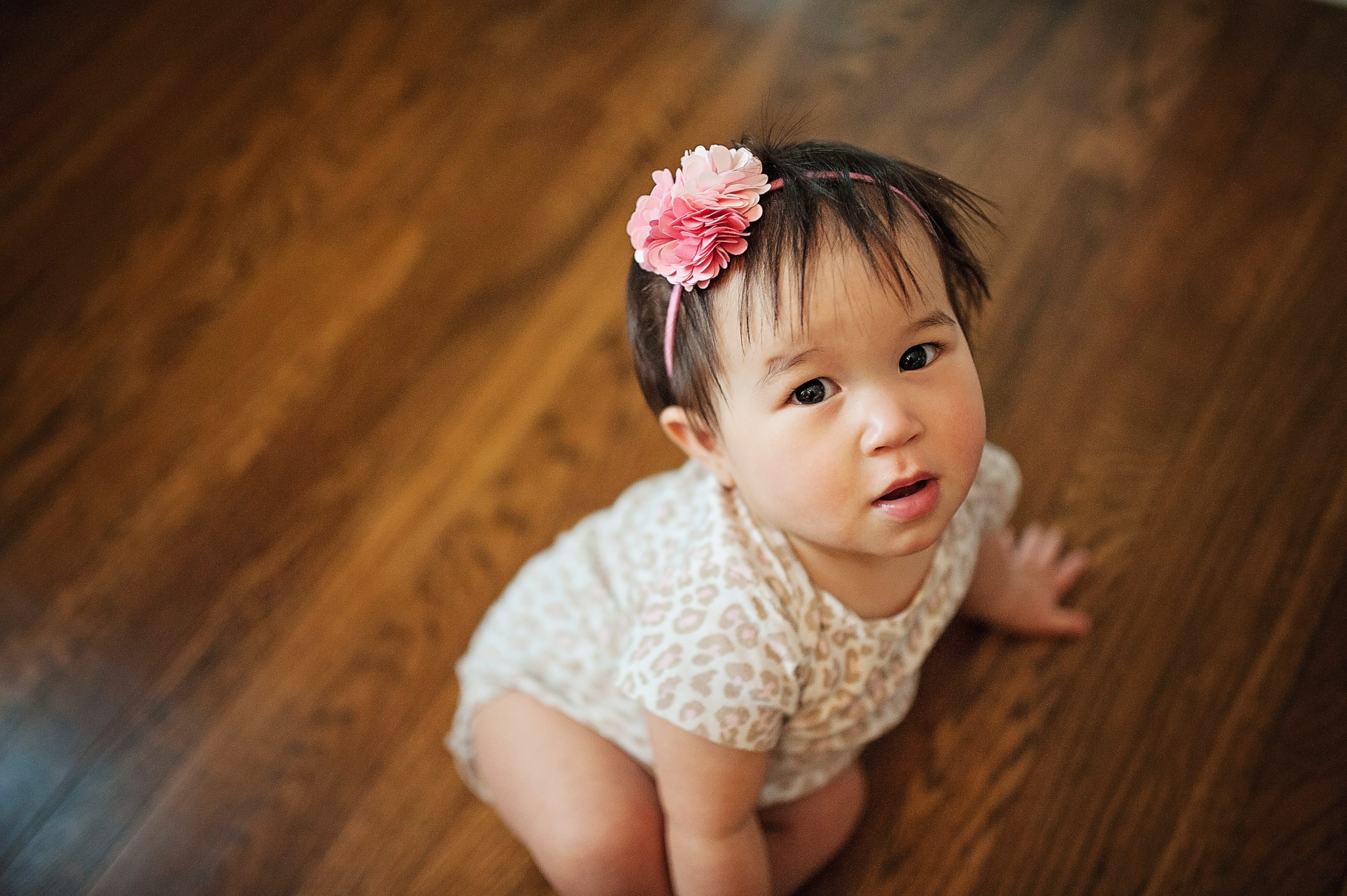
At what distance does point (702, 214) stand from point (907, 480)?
0.20 m

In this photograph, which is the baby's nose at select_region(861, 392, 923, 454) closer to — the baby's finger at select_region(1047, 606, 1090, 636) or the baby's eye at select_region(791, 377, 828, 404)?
the baby's eye at select_region(791, 377, 828, 404)

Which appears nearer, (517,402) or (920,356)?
(920,356)

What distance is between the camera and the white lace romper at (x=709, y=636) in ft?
2.43

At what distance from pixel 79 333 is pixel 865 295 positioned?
105cm

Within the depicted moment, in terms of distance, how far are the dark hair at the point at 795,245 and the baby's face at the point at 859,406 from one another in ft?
0.04

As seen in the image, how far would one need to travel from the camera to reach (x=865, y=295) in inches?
25.7

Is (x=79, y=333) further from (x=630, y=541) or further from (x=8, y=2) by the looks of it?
(x=630, y=541)

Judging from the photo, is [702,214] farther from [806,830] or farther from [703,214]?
[806,830]

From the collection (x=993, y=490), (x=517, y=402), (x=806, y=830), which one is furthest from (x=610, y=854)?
(x=517, y=402)

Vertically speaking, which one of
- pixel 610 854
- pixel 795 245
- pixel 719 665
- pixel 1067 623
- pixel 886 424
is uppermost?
pixel 795 245

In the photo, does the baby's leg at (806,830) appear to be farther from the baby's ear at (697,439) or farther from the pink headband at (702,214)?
the pink headband at (702,214)

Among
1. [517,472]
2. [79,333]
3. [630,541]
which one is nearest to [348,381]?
[517,472]

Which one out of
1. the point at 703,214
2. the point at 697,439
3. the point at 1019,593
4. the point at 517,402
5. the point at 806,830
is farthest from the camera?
the point at 517,402

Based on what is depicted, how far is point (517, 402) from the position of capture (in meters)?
1.22
